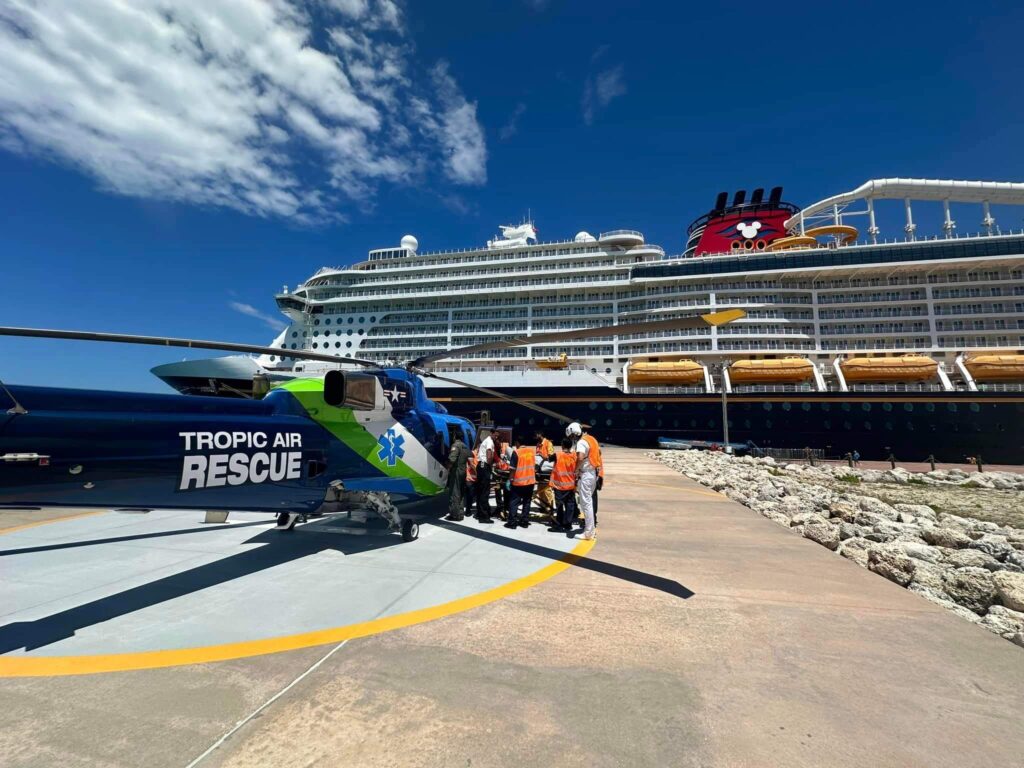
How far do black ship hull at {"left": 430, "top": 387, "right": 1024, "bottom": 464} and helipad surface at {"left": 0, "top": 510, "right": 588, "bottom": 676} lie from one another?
22260mm

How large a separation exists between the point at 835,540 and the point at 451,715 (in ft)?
→ 18.1

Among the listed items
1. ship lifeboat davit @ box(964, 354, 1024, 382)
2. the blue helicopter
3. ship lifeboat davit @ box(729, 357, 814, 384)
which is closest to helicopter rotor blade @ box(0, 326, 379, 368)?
the blue helicopter

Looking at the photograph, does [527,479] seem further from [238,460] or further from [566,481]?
[238,460]

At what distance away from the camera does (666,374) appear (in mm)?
27984

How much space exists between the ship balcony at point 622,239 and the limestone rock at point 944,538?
32.6 metres

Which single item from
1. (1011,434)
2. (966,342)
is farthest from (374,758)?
(966,342)

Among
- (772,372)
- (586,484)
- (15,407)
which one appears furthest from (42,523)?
(772,372)

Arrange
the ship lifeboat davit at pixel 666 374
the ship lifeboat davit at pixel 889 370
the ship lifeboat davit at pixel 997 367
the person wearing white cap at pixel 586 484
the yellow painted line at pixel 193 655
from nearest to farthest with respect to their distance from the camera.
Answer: the yellow painted line at pixel 193 655, the person wearing white cap at pixel 586 484, the ship lifeboat davit at pixel 997 367, the ship lifeboat davit at pixel 889 370, the ship lifeboat davit at pixel 666 374

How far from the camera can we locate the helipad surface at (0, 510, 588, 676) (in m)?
2.94

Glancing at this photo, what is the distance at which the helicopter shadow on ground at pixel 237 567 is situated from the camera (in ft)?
10.3

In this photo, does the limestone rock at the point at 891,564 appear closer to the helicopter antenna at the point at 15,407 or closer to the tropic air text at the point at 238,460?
the tropic air text at the point at 238,460

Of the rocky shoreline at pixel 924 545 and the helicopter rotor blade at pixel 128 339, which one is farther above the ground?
the helicopter rotor blade at pixel 128 339

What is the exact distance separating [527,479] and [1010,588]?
4.93 meters

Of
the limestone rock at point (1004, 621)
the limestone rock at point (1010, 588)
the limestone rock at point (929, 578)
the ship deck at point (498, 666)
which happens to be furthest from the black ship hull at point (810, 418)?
the limestone rock at point (1004, 621)
